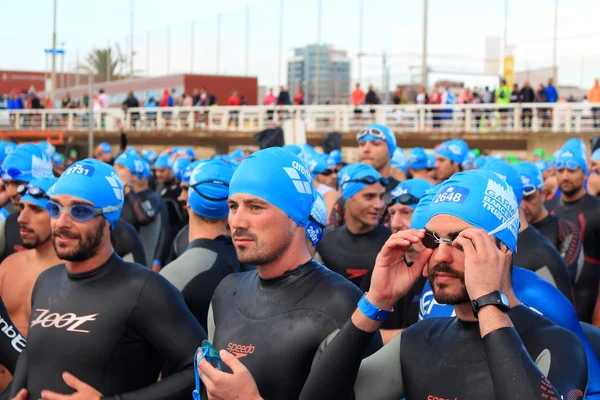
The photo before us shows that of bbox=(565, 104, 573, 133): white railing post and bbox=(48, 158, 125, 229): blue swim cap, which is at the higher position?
bbox=(565, 104, 573, 133): white railing post

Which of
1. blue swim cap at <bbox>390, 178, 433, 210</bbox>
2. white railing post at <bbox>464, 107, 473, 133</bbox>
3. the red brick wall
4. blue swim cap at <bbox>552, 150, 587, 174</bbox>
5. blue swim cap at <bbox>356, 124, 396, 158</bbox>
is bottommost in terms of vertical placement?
blue swim cap at <bbox>390, 178, 433, 210</bbox>

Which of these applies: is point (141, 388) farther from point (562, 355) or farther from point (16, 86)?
point (16, 86)

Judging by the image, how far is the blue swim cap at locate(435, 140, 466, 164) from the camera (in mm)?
11109

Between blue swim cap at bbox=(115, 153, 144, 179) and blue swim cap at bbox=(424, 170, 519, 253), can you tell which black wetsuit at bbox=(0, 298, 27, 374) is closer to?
blue swim cap at bbox=(424, 170, 519, 253)

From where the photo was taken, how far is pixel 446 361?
298cm

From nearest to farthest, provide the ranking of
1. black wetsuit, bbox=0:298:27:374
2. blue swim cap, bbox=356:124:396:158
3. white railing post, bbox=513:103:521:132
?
black wetsuit, bbox=0:298:27:374
blue swim cap, bbox=356:124:396:158
white railing post, bbox=513:103:521:132

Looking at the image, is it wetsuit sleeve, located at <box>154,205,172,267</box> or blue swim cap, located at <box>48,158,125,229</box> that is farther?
wetsuit sleeve, located at <box>154,205,172,267</box>

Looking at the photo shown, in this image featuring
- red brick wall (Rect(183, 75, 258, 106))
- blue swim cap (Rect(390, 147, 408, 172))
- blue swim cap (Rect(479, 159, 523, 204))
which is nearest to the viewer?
blue swim cap (Rect(479, 159, 523, 204))

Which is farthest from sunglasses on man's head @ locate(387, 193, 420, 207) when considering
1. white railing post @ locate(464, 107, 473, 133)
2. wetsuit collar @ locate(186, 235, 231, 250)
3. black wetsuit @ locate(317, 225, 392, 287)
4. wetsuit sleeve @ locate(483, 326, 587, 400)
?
white railing post @ locate(464, 107, 473, 133)

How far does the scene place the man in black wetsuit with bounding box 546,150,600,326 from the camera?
7.99 metres

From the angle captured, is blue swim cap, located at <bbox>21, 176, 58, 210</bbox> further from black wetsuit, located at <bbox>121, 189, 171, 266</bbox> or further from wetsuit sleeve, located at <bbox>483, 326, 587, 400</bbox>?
wetsuit sleeve, located at <bbox>483, 326, 587, 400</bbox>

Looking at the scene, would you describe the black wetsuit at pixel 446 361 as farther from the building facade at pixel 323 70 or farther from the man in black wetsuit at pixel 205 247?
the building facade at pixel 323 70

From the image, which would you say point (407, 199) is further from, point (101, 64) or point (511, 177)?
point (101, 64)

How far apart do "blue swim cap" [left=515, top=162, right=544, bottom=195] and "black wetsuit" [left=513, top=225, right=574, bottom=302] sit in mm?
1868
